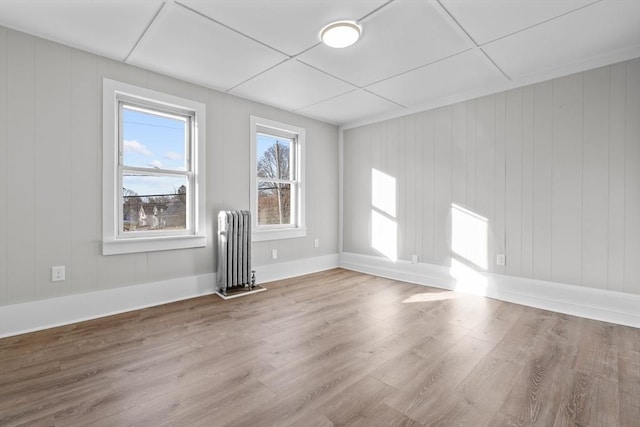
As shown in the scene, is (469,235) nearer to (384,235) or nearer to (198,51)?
(384,235)

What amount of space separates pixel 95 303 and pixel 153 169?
1.39 m

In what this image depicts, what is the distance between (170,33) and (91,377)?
2.51 meters

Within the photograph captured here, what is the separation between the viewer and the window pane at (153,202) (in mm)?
2987

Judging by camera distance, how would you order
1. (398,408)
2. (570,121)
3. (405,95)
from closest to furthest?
(398,408) < (570,121) < (405,95)

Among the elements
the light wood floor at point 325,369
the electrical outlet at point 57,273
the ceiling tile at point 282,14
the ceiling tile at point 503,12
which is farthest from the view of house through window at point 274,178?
the ceiling tile at point 503,12

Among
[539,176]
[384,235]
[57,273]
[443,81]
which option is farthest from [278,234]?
[539,176]

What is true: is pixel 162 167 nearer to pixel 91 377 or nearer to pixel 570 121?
pixel 91 377

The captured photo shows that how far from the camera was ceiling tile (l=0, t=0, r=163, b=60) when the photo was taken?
2.05 meters

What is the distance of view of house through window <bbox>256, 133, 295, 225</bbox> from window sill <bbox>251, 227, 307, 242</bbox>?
18 centimetres

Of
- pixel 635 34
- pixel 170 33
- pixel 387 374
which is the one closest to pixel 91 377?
pixel 387 374

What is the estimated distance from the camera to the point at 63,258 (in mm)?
2545

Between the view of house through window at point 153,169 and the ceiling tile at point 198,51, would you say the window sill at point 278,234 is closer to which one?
the view of house through window at point 153,169

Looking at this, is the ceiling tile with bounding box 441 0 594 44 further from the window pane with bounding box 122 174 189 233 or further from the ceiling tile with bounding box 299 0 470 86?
the window pane with bounding box 122 174 189 233

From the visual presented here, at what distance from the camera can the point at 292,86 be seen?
133 inches
